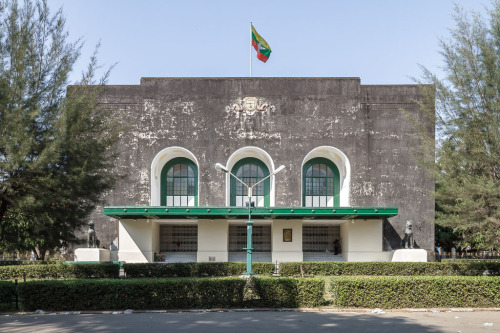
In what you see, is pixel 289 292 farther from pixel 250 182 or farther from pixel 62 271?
pixel 250 182

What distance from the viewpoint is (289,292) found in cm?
1465

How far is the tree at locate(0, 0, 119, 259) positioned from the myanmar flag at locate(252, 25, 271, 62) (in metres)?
18.7

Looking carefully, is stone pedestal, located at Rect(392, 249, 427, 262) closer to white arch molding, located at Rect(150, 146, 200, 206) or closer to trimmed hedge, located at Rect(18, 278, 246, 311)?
white arch molding, located at Rect(150, 146, 200, 206)

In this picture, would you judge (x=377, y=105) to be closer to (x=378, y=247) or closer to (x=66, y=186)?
(x=378, y=247)

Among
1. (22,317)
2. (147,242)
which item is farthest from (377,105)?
(22,317)

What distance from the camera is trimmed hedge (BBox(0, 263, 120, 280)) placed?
22.5 m

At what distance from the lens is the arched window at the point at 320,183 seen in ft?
104

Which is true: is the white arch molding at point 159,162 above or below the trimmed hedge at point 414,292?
above

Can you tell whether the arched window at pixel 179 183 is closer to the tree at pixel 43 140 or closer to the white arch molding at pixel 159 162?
the white arch molding at pixel 159 162

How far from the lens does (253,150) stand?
103 feet

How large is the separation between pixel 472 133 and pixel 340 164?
54.2 ft

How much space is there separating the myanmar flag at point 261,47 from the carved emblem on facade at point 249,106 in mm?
3552

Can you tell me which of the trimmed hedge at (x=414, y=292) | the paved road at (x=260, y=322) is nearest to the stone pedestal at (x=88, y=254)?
the paved road at (x=260, y=322)

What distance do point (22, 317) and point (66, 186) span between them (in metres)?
3.84
